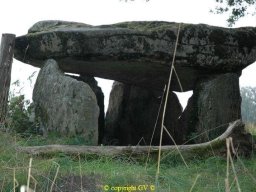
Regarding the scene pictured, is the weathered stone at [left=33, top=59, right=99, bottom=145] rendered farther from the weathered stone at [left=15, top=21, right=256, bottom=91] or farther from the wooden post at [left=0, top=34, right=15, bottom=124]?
the wooden post at [left=0, top=34, right=15, bottom=124]

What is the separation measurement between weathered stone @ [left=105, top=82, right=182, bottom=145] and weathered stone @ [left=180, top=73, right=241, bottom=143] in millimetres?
1622

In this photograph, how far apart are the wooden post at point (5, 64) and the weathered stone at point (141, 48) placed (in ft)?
1.18

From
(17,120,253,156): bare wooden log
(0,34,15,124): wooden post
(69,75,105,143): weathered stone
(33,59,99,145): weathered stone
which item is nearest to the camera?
(17,120,253,156): bare wooden log

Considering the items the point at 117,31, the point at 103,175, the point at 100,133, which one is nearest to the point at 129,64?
the point at 117,31

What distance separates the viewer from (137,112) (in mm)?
11281

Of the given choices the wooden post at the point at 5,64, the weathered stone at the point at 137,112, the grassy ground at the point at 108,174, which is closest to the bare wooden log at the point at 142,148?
the grassy ground at the point at 108,174

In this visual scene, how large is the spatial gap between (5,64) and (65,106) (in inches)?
49.6

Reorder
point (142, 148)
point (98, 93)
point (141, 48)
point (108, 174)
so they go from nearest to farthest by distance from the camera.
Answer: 1. point (108, 174)
2. point (142, 148)
3. point (141, 48)
4. point (98, 93)

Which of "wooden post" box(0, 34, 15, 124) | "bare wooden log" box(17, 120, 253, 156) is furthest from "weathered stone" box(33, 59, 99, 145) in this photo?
"bare wooden log" box(17, 120, 253, 156)

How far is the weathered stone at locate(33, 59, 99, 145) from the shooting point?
26.6 ft

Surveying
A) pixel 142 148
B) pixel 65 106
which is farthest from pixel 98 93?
pixel 142 148

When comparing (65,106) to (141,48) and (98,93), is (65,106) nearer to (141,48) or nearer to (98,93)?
(141,48)

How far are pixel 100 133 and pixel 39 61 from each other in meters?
2.13

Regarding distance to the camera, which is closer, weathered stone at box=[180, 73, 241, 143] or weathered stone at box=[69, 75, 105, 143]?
weathered stone at box=[180, 73, 241, 143]
